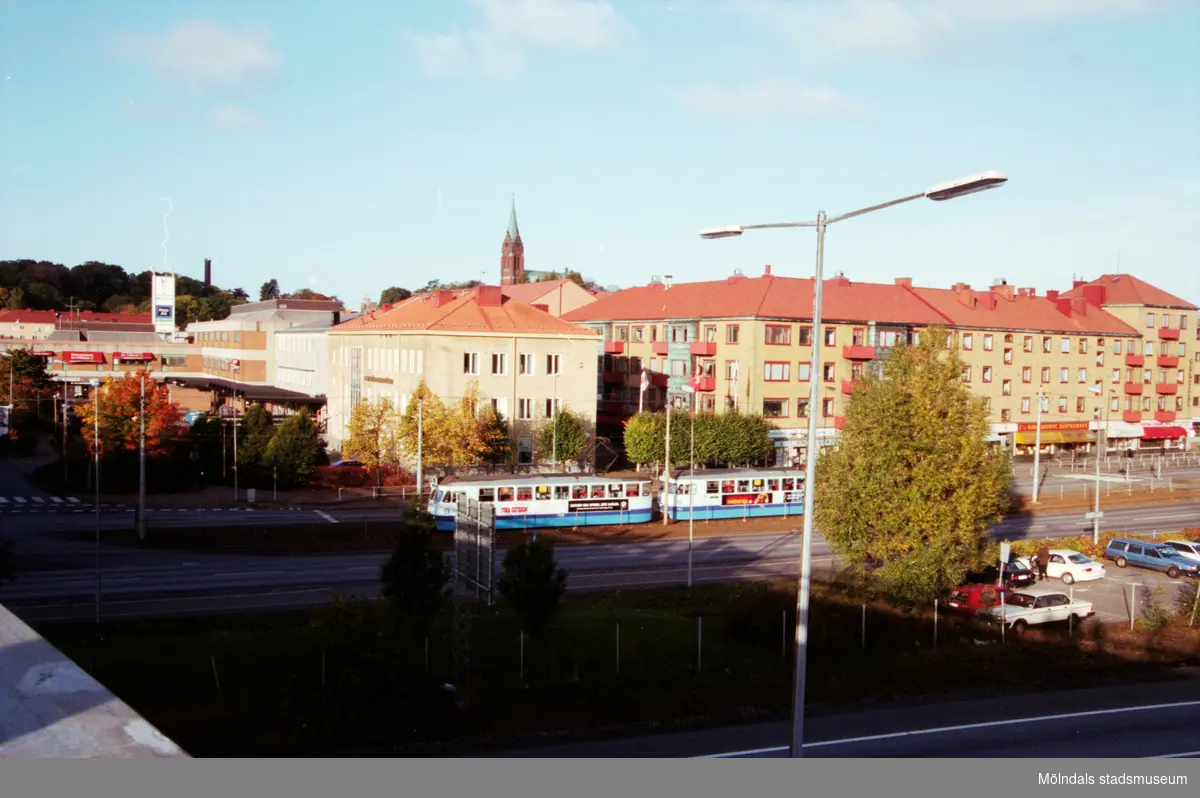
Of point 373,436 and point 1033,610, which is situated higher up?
point 373,436

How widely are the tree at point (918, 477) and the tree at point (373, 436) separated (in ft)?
102

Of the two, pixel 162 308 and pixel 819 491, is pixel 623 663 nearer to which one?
pixel 819 491

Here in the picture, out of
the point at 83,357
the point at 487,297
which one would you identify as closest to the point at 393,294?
the point at 83,357

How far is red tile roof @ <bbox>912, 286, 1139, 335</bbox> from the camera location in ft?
246

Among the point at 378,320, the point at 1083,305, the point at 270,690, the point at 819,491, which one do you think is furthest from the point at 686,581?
the point at 1083,305

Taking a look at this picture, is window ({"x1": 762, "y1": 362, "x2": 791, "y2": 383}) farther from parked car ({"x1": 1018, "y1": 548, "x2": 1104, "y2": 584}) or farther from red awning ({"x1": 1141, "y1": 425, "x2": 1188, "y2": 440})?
red awning ({"x1": 1141, "y1": 425, "x2": 1188, "y2": 440})

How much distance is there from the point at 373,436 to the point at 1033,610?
34831 millimetres

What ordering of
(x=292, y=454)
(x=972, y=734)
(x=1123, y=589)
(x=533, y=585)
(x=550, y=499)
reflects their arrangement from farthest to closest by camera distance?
(x=292, y=454), (x=550, y=499), (x=1123, y=589), (x=533, y=585), (x=972, y=734)

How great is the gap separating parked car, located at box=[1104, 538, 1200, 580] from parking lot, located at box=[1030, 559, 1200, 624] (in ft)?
0.83

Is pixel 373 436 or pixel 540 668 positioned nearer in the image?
pixel 540 668

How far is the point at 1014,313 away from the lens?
77.8 m

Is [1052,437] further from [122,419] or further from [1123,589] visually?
[122,419]

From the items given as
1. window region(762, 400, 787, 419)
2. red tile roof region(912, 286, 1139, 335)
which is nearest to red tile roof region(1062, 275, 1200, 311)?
red tile roof region(912, 286, 1139, 335)

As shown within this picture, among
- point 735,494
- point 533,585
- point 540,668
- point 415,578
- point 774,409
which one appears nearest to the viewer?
point 540,668
